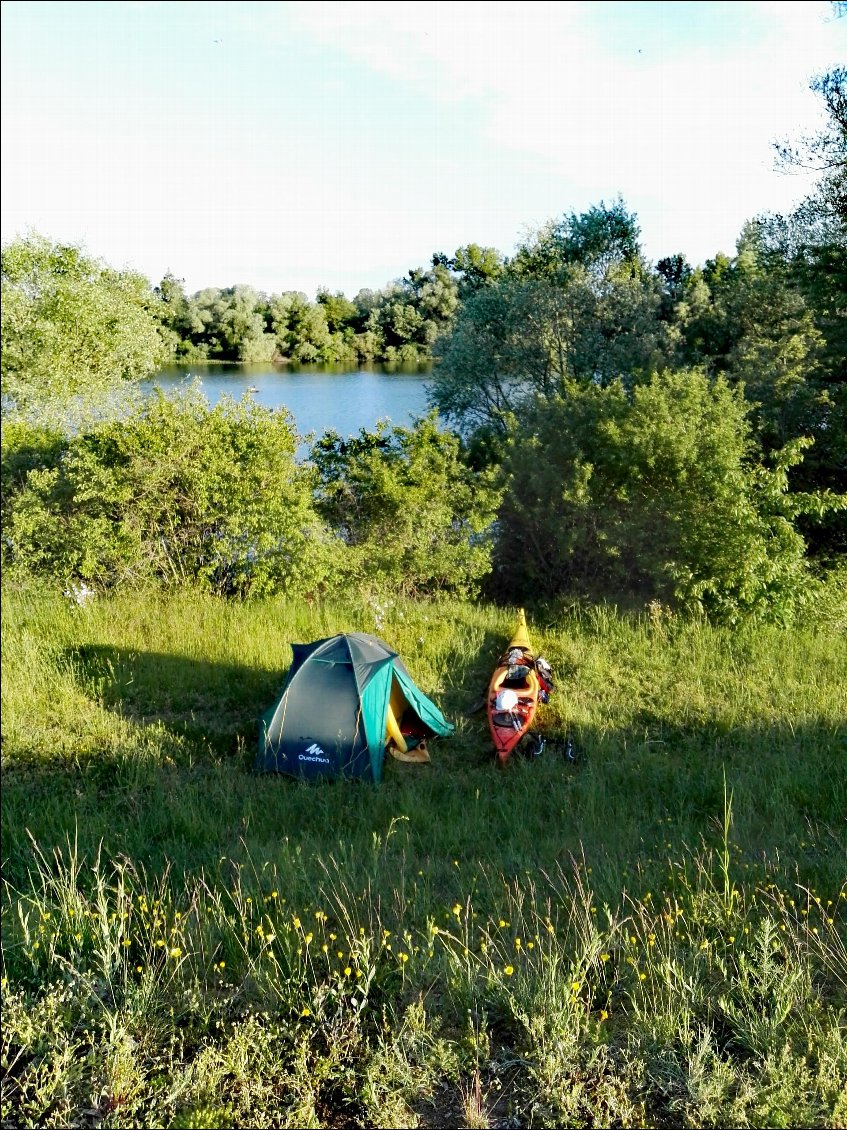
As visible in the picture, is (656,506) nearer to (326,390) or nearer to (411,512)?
(411,512)

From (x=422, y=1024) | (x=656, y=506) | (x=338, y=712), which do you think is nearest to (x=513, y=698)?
(x=338, y=712)

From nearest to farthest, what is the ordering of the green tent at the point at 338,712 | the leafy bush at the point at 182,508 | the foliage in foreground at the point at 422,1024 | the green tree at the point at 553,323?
the foliage in foreground at the point at 422,1024, the green tent at the point at 338,712, the leafy bush at the point at 182,508, the green tree at the point at 553,323

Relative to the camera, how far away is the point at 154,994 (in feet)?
11.2

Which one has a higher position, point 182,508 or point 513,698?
point 182,508

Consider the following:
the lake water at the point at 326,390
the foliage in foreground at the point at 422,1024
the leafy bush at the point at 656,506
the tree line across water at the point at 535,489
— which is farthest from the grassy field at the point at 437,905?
the lake water at the point at 326,390

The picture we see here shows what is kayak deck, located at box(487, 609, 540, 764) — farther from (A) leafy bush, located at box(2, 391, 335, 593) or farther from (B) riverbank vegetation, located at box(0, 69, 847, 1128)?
(A) leafy bush, located at box(2, 391, 335, 593)

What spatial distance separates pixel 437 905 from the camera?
4660mm

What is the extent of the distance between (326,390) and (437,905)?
34.8 meters

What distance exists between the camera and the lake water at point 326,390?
2923 centimetres

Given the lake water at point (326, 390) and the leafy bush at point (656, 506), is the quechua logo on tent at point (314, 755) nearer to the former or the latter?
the leafy bush at point (656, 506)

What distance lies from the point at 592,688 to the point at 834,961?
641cm

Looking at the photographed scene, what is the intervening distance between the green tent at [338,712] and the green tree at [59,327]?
17.1 metres

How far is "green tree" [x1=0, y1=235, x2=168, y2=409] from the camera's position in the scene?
74.8 feet

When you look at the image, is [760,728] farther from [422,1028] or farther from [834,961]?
[422,1028]
